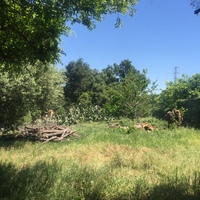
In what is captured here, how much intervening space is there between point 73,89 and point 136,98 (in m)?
21.6

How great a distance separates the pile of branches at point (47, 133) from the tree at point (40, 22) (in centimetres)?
818

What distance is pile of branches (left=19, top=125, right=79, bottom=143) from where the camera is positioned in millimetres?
15477

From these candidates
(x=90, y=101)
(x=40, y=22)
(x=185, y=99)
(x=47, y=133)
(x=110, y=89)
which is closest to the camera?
(x=40, y=22)

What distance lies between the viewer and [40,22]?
21.8ft

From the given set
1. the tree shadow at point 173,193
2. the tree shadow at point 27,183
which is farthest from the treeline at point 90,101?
the tree shadow at point 173,193

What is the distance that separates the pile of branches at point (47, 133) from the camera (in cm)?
1548

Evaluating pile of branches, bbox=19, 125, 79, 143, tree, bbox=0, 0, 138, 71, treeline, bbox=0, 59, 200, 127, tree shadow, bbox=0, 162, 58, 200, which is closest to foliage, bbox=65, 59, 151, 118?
treeline, bbox=0, 59, 200, 127

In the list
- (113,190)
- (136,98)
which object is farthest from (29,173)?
(136,98)

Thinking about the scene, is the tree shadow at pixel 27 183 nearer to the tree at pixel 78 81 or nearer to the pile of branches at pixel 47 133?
the pile of branches at pixel 47 133

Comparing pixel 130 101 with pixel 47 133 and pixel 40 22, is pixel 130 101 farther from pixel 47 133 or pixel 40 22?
pixel 40 22

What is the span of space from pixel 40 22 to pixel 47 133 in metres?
10.1

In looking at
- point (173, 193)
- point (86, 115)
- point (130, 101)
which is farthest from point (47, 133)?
point (130, 101)

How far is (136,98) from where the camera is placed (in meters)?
28.6

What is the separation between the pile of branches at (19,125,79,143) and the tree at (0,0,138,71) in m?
8.18
